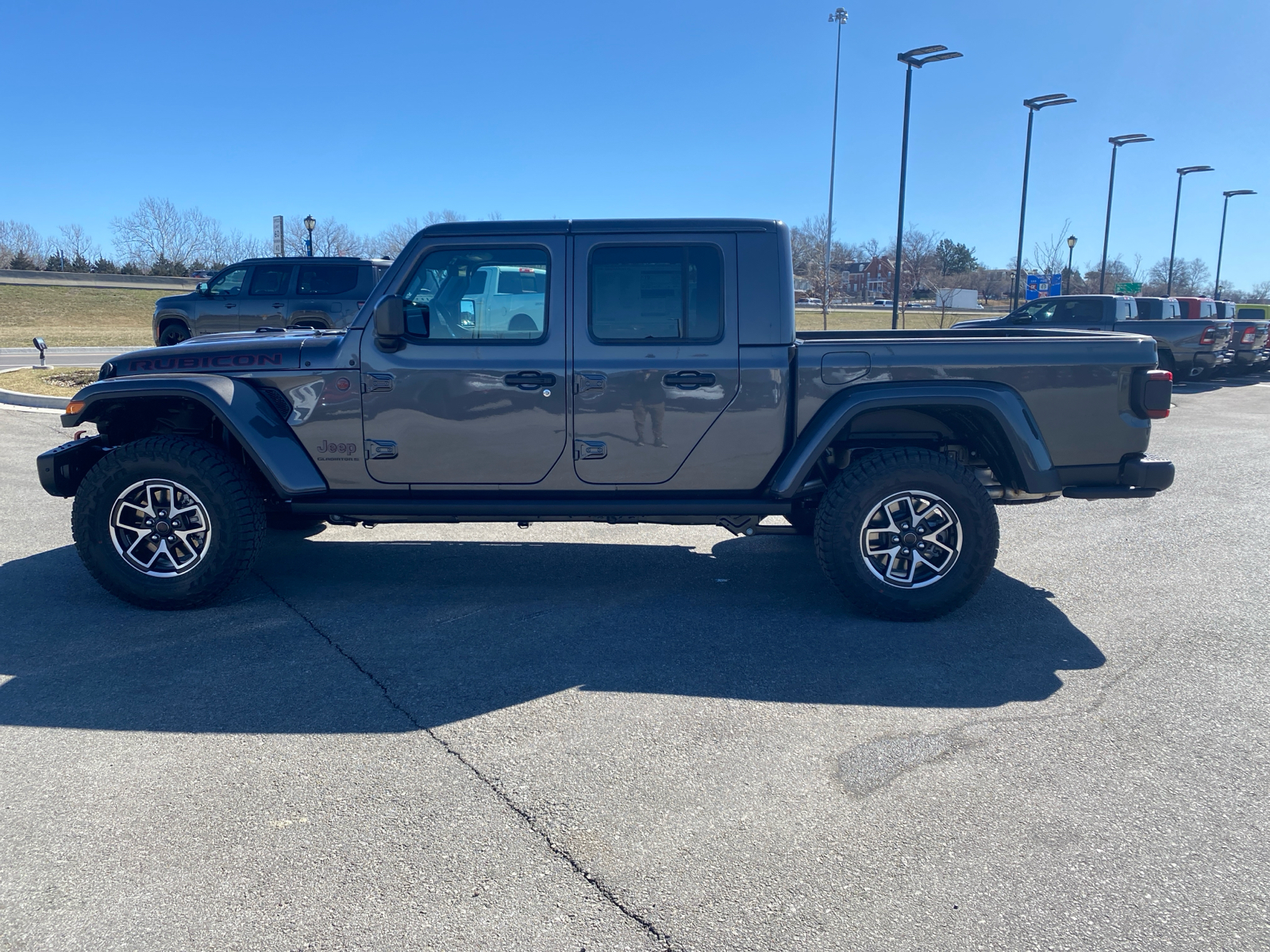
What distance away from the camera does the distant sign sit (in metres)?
36.8

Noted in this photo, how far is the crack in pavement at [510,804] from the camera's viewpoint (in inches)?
105

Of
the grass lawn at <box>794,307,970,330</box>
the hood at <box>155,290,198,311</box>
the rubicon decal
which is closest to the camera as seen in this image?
the rubicon decal

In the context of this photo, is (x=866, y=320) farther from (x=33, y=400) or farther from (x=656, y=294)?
(x=656, y=294)

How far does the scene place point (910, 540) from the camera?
5094mm

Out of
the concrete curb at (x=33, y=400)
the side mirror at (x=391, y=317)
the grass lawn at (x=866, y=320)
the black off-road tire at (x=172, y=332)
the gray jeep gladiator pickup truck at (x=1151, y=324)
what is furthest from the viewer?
the grass lawn at (x=866, y=320)

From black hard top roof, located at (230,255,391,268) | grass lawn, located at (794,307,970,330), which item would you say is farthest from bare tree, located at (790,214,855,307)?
black hard top roof, located at (230,255,391,268)

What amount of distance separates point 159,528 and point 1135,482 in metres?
5.19

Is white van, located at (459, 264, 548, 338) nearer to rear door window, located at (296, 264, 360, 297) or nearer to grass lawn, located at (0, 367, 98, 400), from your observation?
grass lawn, located at (0, 367, 98, 400)

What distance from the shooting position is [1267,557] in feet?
21.3

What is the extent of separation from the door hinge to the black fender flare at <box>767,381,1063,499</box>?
0.94 m

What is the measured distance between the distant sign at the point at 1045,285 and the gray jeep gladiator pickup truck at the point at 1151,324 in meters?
16.2

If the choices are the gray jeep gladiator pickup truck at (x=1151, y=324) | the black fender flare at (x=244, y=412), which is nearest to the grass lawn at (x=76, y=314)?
the gray jeep gladiator pickup truck at (x=1151, y=324)

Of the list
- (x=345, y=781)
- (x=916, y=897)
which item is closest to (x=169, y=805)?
(x=345, y=781)

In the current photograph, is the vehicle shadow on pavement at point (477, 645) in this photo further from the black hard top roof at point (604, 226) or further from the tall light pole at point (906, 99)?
the tall light pole at point (906, 99)
